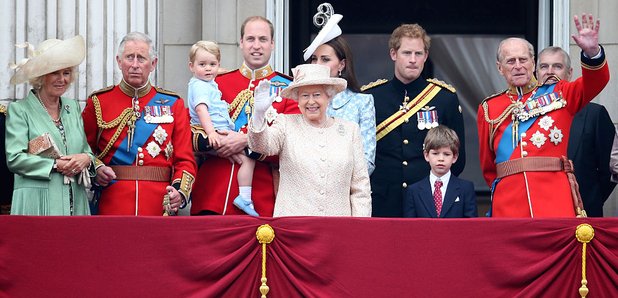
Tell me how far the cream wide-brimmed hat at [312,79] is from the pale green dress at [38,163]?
3.93 feet

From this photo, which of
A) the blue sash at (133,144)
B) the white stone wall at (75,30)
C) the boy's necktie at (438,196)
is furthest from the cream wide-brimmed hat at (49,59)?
the boy's necktie at (438,196)

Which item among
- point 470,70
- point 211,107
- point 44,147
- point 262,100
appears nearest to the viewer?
point 262,100

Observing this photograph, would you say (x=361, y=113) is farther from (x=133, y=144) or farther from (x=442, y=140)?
(x=133, y=144)

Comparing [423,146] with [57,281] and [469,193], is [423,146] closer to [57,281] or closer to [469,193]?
[469,193]

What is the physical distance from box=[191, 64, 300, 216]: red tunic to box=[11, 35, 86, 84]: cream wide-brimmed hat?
3.12 feet

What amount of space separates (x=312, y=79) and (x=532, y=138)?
1341 mm

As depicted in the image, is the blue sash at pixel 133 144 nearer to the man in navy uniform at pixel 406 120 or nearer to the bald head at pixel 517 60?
the man in navy uniform at pixel 406 120

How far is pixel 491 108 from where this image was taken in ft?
31.5

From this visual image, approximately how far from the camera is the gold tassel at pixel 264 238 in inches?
332

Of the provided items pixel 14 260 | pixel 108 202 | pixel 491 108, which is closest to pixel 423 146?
pixel 491 108

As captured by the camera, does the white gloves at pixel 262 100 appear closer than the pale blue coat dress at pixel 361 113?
Yes

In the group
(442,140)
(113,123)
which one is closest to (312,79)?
(442,140)

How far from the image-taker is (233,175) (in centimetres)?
944

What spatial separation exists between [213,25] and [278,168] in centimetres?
249
